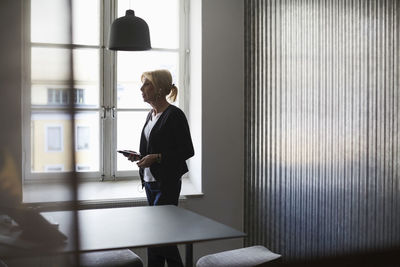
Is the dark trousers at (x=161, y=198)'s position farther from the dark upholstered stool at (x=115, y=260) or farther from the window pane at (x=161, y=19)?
the window pane at (x=161, y=19)

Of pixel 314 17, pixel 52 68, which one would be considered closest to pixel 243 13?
pixel 314 17

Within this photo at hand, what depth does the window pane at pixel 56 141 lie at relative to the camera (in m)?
0.49

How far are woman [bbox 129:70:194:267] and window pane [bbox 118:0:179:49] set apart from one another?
1.01 meters

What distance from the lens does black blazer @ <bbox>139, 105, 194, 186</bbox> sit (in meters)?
3.05

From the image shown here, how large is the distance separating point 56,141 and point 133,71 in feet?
11.7

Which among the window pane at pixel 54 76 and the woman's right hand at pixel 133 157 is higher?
the window pane at pixel 54 76

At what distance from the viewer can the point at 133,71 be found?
4.03 m

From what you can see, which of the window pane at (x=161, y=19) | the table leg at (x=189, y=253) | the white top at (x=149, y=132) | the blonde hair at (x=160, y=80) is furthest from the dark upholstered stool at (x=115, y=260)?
the window pane at (x=161, y=19)

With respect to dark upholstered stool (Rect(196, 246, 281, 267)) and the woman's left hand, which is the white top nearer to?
the woman's left hand

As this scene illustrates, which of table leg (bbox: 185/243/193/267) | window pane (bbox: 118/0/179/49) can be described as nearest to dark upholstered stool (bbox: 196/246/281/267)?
table leg (bbox: 185/243/193/267)

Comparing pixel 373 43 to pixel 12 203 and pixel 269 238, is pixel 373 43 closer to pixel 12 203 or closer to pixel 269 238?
pixel 269 238

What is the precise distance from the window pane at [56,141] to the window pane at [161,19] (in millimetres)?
3640

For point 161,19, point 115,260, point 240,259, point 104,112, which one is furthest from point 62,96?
point 161,19

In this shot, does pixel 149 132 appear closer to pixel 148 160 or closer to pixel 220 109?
pixel 148 160
